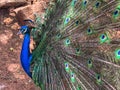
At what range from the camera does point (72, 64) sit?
9.44 feet

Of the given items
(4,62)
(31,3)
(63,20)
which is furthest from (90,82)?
(31,3)

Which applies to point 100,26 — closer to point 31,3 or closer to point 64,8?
point 64,8

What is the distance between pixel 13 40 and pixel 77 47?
1.91 m

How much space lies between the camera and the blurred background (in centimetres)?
390


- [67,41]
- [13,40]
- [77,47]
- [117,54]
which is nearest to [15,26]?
[13,40]

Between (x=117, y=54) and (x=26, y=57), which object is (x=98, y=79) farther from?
(x=26, y=57)

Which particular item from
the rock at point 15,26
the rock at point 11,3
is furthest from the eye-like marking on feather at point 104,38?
the rock at point 11,3

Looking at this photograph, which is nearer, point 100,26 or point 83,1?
point 100,26

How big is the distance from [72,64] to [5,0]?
239 centimetres

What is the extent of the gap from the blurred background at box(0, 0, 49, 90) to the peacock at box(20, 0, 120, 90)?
54cm

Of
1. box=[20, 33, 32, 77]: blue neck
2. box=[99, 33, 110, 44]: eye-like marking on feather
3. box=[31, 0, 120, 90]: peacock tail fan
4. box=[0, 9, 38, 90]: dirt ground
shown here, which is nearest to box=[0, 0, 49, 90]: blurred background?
box=[0, 9, 38, 90]: dirt ground

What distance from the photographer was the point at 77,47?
282 centimetres

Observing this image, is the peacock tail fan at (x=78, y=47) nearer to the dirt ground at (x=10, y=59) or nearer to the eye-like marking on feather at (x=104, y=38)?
the eye-like marking on feather at (x=104, y=38)

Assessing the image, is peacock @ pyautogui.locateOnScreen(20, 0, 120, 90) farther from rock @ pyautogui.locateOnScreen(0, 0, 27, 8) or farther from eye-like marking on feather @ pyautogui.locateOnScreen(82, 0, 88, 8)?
rock @ pyautogui.locateOnScreen(0, 0, 27, 8)
